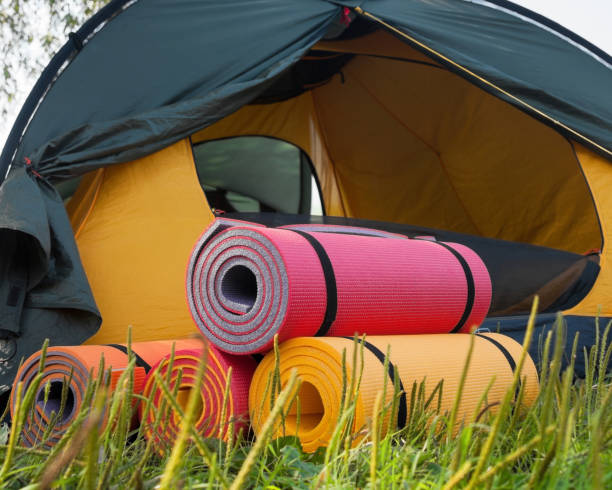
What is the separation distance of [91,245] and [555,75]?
1.97 m

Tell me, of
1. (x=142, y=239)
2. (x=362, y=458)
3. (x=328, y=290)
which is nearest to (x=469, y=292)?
(x=328, y=290)

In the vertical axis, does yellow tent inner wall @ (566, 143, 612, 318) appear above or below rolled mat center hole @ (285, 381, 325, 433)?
above

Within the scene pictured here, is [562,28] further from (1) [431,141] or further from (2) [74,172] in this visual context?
(2) [74,172]

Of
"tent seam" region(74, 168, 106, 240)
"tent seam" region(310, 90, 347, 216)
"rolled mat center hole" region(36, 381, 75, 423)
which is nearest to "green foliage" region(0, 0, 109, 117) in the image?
"tent seam" region(310, 90, 347, 216)

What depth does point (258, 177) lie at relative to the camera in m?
3.58

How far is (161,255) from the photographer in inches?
86.1

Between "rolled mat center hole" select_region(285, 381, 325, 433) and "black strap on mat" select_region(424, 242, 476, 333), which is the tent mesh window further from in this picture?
"rolled mat center hole" select_region(285, 381, 325, 433)

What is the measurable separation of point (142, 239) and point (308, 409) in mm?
1187

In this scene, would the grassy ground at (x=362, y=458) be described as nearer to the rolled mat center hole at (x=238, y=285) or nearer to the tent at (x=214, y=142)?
the rolled mat center hole at (x=238, y=285)

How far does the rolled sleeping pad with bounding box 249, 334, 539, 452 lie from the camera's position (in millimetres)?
1054

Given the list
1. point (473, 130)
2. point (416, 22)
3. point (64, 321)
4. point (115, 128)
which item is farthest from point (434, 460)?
point (473, 130)

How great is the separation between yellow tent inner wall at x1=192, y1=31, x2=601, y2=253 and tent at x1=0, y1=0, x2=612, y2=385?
0.04ft

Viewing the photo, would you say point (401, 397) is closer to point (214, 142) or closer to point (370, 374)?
point (370, 374)

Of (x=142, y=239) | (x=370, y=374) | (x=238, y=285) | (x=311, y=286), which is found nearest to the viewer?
(x=370, y=374)
